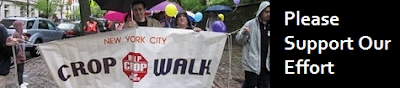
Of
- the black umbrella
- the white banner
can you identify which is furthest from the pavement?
the white banner

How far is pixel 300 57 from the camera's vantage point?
1.48 m

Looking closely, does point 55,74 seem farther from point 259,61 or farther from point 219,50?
point 259,61

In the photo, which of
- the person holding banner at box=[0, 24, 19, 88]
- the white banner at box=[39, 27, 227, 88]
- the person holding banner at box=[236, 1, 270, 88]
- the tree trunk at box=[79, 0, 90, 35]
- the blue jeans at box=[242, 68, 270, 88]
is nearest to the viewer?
the white banner at box=[39, 27, 227, 88]

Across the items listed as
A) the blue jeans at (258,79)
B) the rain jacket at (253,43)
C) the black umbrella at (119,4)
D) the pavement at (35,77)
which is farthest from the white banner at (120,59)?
the pavement at (35,77)

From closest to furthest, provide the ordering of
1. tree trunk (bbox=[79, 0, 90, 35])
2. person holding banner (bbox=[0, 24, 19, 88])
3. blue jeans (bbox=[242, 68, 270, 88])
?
blue jeans (bbox=[242, 68, 270, 88])
person holding banner (bbox=[0, 24, 19, 88])
tree trunk (bbox=[79, 0, 90, 35])

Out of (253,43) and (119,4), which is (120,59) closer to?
(119,4)

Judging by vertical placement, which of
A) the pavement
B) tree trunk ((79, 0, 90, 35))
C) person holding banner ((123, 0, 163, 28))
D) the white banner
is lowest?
the pavement

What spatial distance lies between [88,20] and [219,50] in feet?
35.4

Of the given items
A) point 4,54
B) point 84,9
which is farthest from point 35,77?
point 84,9

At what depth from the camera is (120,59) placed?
391 cm

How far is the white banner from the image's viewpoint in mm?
3909

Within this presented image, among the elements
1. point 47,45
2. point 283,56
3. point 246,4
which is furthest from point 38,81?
point 246,4

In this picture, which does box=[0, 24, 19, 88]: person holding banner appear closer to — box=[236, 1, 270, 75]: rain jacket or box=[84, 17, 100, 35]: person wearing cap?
box=[236, 1, 270, 75]: rain jacket

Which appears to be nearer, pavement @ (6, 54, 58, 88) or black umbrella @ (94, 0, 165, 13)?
black umbrella @ (94, 0, 165, 13)
